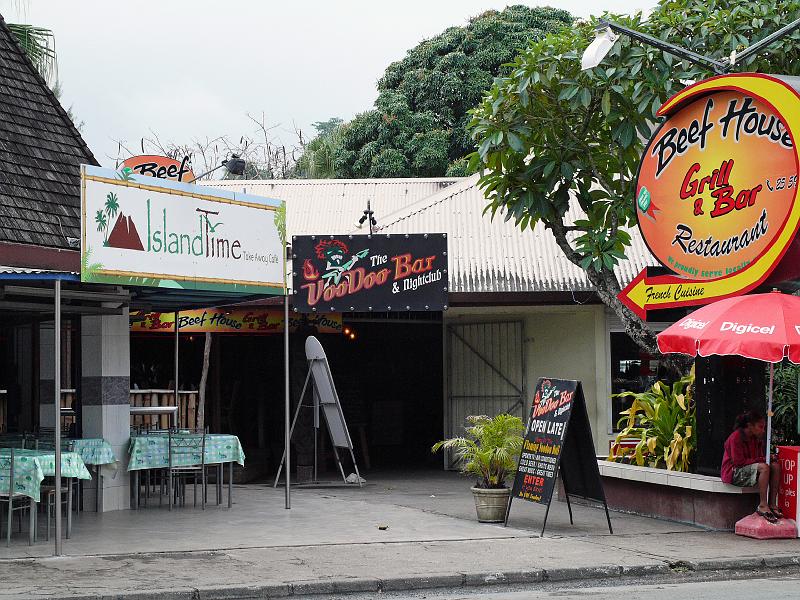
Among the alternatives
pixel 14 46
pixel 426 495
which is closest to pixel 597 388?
pixel 426 495

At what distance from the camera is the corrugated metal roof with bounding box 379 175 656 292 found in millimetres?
17766

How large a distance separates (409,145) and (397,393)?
33.8 ft

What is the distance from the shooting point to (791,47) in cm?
1389

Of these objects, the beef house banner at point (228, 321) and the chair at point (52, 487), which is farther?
the beef house banner at point (228, 321)

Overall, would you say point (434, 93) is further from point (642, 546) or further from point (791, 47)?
point (642, 546)

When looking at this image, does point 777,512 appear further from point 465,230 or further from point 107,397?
point 465,230

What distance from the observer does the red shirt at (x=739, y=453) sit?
39.6 feet

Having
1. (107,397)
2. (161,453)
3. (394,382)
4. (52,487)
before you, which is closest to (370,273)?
(161,453)

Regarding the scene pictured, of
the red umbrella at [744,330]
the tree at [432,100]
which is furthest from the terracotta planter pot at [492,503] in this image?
the tree at [432,100]

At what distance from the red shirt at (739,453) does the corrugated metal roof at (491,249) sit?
5.76m

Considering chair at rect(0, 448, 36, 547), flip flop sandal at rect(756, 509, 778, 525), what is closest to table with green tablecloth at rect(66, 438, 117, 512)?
chair at rect(0, 448, 36, 547)

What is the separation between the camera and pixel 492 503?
1305cm

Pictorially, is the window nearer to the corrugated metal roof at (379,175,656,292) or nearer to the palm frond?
the corrugated metal roof at (379,175,656,292)

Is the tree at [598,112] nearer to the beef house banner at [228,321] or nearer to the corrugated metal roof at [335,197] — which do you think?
the beef house banner at [228,321]
